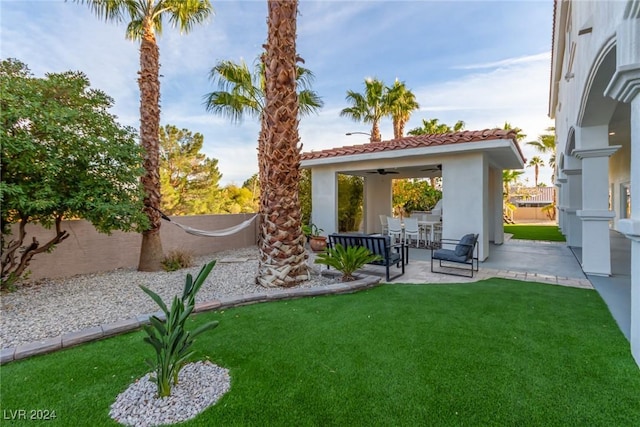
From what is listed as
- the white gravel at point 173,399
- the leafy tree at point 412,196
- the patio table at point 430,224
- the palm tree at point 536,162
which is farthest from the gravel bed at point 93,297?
the palm tree at point 536,162

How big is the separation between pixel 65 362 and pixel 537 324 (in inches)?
233

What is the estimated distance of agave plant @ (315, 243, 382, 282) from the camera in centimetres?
636

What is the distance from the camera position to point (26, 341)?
3.79 metres

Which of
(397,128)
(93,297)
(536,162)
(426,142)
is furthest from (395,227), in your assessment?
(536,162)

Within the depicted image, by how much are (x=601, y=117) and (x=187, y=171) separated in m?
21.7

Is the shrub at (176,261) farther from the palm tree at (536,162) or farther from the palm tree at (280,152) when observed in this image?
the palm tree at (536,162)

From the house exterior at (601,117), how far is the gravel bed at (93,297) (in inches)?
194

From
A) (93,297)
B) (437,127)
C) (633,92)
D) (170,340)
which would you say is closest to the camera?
(170,340)

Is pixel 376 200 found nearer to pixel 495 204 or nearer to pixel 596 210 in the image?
pixel 495 204

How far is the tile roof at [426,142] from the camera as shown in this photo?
8031mm

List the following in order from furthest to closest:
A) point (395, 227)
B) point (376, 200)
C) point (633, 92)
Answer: point (376, 200)
point (395, 227)
point (633, 92)

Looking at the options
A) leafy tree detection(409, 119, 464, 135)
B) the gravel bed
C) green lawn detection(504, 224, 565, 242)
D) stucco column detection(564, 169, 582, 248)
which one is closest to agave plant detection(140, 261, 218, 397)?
the gravel bed

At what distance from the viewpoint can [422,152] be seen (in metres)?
9.11

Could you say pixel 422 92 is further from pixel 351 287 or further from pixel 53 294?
pixel 53 294
